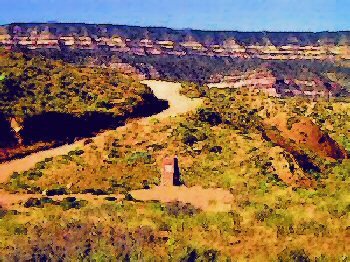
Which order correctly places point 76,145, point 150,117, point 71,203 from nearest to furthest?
point 71,203, point 76,145, point 150,117

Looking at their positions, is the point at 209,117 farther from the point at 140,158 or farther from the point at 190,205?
the point at 190,205

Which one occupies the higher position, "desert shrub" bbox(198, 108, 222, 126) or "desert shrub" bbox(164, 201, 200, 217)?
"desert shrub" bbox(198, 108, 222, 126)

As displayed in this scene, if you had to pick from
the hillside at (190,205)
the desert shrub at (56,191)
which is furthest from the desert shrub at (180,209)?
the desert shrub at (56,191)

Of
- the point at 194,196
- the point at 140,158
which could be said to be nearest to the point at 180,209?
the point at 194,196

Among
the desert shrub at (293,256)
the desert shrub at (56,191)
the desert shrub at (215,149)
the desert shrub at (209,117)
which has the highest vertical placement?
the desert shrub at (209,117)

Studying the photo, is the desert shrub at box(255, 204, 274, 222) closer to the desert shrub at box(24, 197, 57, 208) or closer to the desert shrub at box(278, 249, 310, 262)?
the desert shrub at box(278, 249, 310, 262)

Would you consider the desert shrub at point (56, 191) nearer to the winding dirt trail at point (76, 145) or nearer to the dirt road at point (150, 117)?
the winding dirt trail at point (76, 145)

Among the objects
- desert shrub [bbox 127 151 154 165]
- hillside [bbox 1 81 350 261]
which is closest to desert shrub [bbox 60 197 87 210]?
hillside [bbox 1 81 350 261]

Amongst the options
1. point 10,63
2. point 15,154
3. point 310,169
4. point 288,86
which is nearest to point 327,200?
point 310,169

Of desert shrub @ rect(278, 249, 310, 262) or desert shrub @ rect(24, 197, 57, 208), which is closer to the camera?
desert shrub @ rect(278, 249, 310, 262)

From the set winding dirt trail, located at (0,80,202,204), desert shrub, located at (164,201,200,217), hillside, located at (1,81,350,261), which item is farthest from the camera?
winding dirt trail, located at (0,80,202,204)

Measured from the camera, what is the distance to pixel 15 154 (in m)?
48.6

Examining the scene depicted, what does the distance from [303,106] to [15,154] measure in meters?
41.5

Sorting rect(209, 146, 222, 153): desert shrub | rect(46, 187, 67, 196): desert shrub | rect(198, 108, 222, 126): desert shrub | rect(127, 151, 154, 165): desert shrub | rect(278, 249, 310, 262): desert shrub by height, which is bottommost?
rect(278, 249, 310, 262): desert shrub
